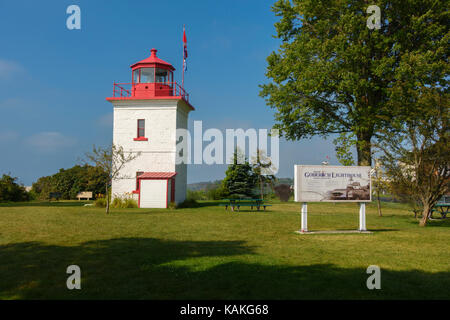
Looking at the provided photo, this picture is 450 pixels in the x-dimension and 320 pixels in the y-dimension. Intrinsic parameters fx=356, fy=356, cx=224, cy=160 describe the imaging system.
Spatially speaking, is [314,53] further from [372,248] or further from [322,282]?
[322,282]

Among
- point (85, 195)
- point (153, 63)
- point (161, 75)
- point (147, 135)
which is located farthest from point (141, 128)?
point (85, 195)

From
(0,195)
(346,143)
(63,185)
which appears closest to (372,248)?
(346,143)

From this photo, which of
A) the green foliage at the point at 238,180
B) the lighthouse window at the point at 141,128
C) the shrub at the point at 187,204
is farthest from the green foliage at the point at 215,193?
the lighthouse window at the point at 141,128

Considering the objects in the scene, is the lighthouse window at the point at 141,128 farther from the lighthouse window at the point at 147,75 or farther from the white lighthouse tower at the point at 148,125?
the lighthouse window at the point at 147,75

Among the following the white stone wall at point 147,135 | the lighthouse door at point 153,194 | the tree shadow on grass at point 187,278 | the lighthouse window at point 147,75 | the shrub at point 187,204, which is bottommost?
the shrub at point 187,204

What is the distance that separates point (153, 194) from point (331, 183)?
49.1 ft

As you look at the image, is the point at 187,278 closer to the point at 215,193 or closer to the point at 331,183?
the point at 331,183

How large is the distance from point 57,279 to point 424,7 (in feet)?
86.2

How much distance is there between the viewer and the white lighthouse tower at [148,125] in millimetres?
26031

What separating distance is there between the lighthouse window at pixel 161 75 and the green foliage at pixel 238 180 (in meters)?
13.7

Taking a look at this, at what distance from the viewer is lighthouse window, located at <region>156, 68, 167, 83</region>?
2680 cm

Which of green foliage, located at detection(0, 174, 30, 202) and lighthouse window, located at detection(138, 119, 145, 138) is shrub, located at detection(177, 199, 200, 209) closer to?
lighthouse window, located at detection(138, 119, 145, 138)

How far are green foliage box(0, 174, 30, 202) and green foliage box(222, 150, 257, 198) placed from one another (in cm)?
1934

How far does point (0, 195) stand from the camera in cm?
3045
